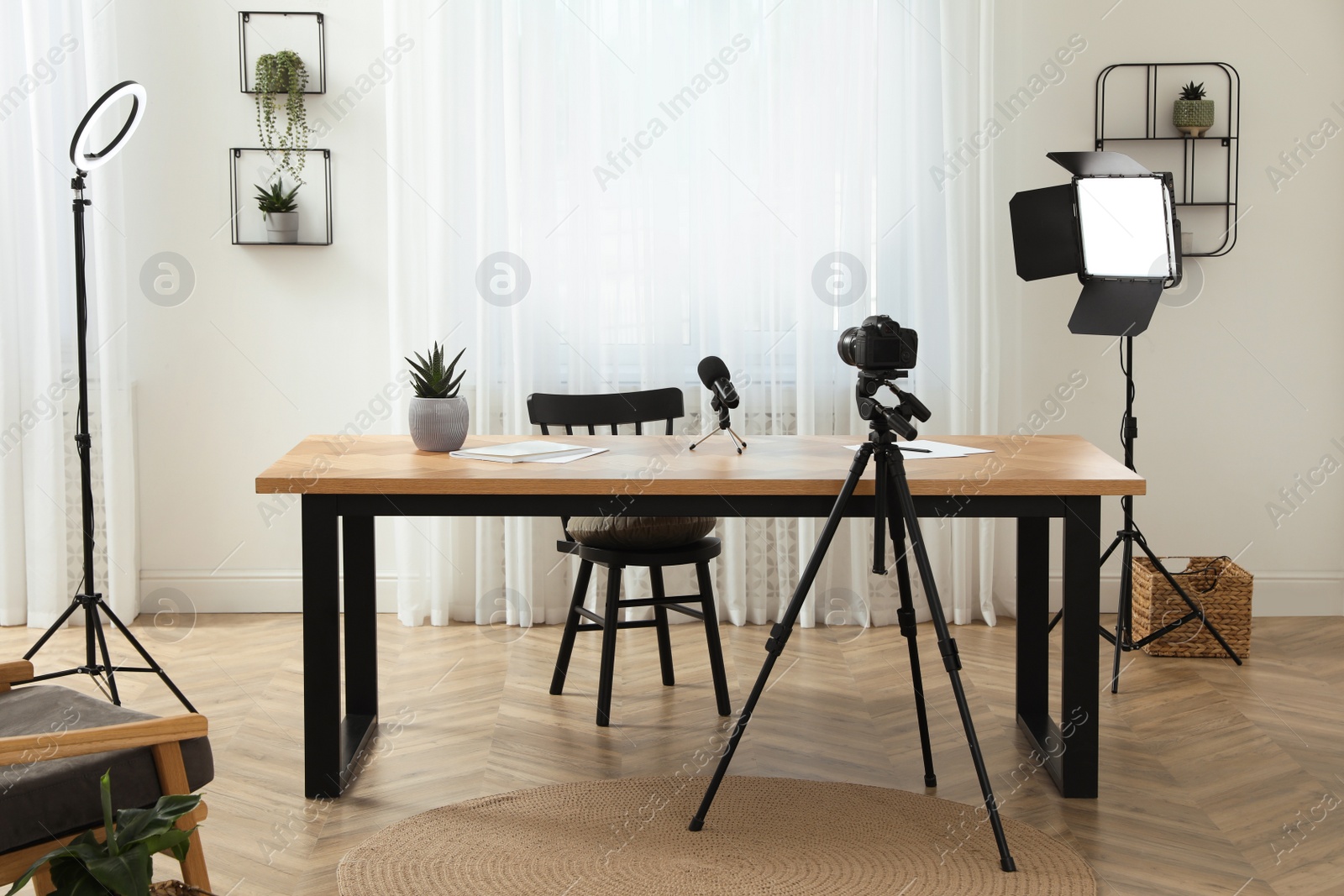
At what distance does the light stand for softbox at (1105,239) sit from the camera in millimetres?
2967

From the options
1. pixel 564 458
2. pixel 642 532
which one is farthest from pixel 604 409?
pixel 564 458

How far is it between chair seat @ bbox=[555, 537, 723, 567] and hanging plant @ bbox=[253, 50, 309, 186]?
1799mm

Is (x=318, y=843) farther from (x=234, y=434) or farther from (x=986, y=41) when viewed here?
(x=986, y=41)

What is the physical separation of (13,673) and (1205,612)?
120 inches

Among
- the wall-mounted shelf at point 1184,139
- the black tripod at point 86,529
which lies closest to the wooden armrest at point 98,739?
the black tripod at point 86,529

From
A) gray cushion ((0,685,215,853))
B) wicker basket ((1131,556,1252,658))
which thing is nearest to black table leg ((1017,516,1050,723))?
wicker basket ((1131,556,1252,658))

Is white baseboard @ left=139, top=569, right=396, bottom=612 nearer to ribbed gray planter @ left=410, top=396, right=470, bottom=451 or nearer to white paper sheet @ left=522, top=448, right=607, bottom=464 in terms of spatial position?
ribbed gray planter @ left=410, top=396, right=470, bottom=451

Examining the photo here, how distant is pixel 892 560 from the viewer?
12.3 feet

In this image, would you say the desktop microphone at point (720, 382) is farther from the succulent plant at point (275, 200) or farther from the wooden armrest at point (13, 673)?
the succulent plant at point (275, 200)

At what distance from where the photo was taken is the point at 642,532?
2.80m

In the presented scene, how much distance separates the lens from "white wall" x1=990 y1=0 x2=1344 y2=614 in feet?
12.5

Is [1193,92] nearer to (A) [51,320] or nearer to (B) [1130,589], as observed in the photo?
(B) [1130,589]

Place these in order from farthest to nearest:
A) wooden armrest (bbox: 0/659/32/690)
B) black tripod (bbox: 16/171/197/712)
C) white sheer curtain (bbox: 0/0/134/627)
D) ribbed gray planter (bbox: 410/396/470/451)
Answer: white sheer curtain (bbox: 0/0/134/627)
black tripod (bbox: 16/171/197/712)
ribbed gray planter (bbox: 410/396/470/451)
wooden armrest (bbox: 0/659/32/690)

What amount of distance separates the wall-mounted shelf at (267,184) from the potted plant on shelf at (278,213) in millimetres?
34
